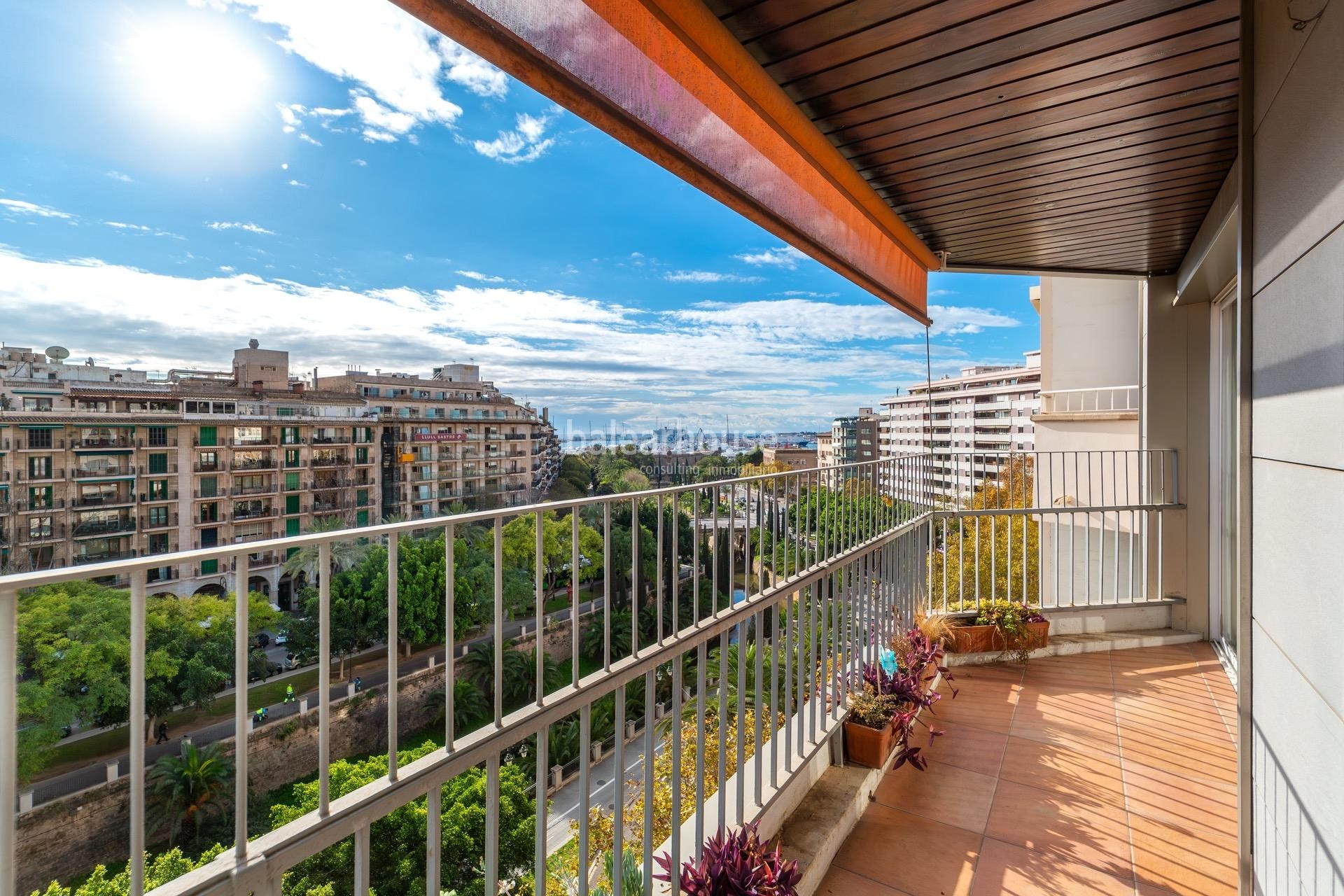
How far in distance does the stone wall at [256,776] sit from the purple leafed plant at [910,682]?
216 centimetres

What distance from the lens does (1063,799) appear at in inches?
96.7

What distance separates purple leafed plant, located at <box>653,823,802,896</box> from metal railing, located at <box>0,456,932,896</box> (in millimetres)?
67

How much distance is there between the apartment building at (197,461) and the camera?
4316mm

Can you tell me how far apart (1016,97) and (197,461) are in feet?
23.8

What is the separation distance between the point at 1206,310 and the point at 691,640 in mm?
4398

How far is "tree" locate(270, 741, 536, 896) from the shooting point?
0.85 meters

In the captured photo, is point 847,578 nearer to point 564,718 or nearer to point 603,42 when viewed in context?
point 564,718

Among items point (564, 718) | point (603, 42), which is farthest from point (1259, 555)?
point (603, 42)

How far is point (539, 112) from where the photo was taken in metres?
32.4

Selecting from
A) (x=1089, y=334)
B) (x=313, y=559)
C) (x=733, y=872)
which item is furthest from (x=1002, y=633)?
(x=1089, y=334)

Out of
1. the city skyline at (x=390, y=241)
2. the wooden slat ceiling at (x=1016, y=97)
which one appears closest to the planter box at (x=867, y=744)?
the wooden slat ceiling at (x=1016, y=97)

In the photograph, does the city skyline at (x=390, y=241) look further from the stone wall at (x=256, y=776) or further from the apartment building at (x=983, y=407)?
the apartment building at (x=983, y=407)

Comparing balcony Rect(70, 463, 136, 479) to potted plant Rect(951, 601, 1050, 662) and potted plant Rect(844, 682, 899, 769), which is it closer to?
potted plant Rect(844, 682, 899, 769)

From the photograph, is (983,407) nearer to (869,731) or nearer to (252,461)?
(252,461)
